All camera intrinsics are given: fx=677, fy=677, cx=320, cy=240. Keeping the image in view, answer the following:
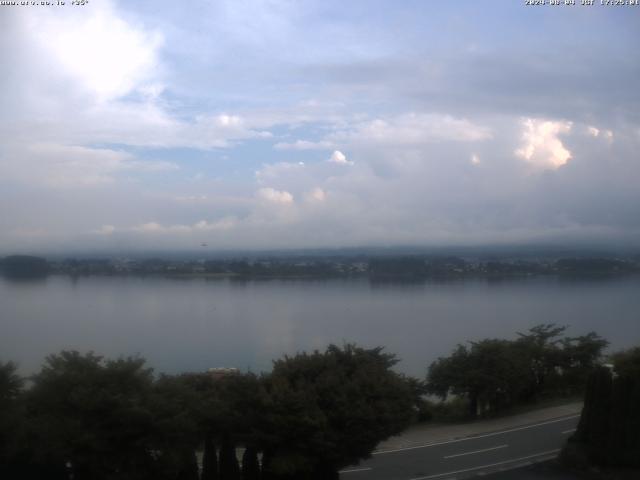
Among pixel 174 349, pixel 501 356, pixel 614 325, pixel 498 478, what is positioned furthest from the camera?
pixel 614 325

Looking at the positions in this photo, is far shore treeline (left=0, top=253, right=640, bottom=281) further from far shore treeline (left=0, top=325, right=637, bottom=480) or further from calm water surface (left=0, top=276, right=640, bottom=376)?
far shore treeline (left=0, top=325, right=637, bottom=480)

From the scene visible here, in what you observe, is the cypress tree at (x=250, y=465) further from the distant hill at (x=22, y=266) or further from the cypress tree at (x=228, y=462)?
the distant hill at (x=22, y=266)

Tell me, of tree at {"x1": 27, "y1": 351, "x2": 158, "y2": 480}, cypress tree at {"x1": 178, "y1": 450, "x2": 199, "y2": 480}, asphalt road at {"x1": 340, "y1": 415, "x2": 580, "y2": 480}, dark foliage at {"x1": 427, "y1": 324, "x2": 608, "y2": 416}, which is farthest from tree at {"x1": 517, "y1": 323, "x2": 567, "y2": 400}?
tree at {"x1": 27, "y1": 351, "x2": 158, "y2": 480}

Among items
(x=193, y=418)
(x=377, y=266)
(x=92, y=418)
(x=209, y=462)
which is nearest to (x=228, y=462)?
(x=209, y=462)

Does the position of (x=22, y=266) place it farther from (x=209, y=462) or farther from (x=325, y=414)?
(x=325, y=414)

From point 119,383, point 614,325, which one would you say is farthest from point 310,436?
point 614,325

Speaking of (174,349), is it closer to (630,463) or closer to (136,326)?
(136,326)

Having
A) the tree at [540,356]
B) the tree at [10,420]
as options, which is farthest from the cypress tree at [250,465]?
the tree at [540,356]
